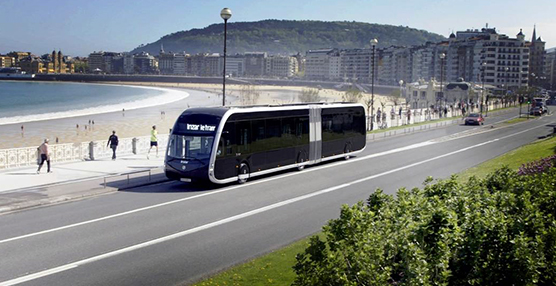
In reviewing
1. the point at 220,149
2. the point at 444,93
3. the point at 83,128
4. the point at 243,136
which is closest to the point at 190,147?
the point at 220,149

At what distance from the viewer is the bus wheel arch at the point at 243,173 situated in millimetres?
22734

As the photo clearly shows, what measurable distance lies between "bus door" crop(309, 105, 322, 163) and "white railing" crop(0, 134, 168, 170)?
9408 millimetres

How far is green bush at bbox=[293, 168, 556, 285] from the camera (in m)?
7.42

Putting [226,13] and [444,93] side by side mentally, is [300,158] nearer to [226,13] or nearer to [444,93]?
[226,13]

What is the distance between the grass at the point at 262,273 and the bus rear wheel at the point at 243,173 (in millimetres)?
9780

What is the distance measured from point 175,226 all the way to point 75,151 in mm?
14439

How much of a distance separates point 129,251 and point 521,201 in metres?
8.23

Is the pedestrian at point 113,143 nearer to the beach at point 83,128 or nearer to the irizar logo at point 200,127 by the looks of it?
the irizar logo at point 200,127

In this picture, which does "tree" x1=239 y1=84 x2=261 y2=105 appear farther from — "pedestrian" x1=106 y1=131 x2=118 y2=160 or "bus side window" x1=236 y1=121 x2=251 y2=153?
"bus side window" x1=236 y1=121 x2=251 y2=153

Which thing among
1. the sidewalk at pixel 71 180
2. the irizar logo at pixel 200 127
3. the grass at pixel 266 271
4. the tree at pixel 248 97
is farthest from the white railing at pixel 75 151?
the tree at pixel 248 97

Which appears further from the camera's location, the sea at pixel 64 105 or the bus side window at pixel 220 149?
the sea at pixel 64 105

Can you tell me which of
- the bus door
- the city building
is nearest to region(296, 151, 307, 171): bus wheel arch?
the bus door

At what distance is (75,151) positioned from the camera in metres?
28.7

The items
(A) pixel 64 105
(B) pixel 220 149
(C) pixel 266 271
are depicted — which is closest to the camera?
(C) pixel 266 271
